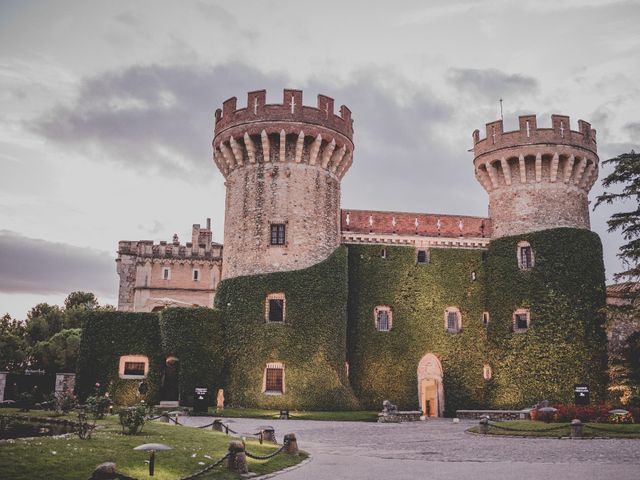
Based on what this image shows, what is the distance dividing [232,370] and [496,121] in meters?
22.8

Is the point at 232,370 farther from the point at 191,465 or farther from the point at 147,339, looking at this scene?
the point at 191,465

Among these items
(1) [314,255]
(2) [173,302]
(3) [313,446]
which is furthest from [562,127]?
(2) [173,302]

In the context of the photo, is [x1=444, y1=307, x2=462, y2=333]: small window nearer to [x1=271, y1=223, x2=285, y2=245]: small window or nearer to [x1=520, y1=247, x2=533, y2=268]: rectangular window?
[x1=520, y1=247, x2=533, y2=268]: rectangular window

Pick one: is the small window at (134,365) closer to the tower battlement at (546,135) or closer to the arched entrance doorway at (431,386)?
the arched entrance doorway at (431,386)

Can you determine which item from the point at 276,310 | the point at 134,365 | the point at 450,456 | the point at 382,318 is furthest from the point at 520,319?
the point at 134,365

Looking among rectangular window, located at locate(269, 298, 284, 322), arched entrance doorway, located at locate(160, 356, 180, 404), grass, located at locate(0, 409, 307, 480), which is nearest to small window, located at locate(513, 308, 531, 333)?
rectangular window, located at locate(269, 298, 284, 322)

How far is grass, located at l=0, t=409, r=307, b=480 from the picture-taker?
36.8 ft

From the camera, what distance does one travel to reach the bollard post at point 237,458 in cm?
1275

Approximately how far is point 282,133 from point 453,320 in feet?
51.3

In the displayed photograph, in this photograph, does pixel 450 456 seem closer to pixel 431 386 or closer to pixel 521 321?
pixel 431 386

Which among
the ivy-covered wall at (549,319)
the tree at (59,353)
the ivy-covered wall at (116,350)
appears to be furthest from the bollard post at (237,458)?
the tree at (59,353)

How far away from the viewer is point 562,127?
3731 cm

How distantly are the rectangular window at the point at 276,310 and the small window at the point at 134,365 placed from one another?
22.9 feet

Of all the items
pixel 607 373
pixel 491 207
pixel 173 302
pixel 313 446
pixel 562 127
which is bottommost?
pixel 313 446
